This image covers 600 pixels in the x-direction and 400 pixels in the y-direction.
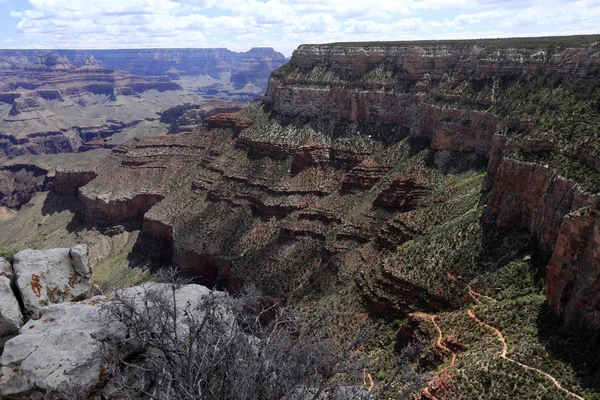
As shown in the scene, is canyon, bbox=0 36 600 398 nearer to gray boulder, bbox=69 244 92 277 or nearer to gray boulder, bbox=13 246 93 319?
gray boulder, bbox=13 246 93 319

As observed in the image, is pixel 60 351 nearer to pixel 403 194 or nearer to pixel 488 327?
pixel 488 327

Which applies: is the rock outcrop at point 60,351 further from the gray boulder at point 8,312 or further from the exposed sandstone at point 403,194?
the exposed sandstone at point 403,194

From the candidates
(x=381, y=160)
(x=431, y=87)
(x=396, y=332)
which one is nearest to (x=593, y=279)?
(x=396, y=332)

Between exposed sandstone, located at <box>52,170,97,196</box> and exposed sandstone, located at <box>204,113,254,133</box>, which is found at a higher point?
exposed sandstone, located at <box>204,113,254,133</box>

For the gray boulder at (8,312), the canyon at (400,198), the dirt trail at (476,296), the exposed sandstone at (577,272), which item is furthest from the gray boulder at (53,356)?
the exposed sandstone at (577,272)

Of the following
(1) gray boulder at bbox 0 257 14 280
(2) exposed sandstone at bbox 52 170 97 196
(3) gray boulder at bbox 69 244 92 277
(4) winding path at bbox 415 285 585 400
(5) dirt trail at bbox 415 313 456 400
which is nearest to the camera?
(4) winding path at bbox 415 285 585 400

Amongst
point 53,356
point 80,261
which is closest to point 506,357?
point 53,356

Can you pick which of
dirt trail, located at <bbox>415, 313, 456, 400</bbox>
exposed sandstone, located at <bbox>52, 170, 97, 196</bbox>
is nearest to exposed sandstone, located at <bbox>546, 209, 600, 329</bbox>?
dirt trail, located at <bbox>415, 313, 456, 400</bbox>
